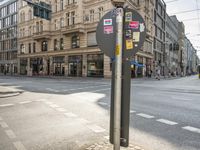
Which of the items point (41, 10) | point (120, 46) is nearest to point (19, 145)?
point (120, 46)

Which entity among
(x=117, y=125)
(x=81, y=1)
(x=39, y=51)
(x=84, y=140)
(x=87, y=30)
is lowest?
(x=84, y=140)

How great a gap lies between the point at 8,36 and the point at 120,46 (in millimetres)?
58628

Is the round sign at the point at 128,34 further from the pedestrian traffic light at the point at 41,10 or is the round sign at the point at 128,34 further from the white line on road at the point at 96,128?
A: the pedestrian traffic light at the point at 41,10

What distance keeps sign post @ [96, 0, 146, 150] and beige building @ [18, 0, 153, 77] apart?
21741 millimetres

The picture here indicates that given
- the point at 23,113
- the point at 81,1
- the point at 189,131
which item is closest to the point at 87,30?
the point at 81,1

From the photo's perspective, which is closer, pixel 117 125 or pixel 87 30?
pixel 117 125

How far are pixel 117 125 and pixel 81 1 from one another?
104 ft

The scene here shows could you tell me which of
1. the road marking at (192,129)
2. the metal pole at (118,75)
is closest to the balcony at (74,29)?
the road marking at (192,129)

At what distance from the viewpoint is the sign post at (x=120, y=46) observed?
2.99 metres

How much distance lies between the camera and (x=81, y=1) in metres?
31.7

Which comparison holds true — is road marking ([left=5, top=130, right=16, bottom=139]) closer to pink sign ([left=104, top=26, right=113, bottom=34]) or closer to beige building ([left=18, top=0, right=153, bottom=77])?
pink sign ([left=104, top=26, right=113, bottom=34])

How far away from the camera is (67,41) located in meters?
34.4

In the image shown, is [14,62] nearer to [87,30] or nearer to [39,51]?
[39,51]

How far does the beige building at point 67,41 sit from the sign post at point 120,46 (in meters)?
21.7
